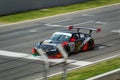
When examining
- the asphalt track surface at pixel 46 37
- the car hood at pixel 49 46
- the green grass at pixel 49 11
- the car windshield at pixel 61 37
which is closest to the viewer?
the asphalt track surface at pixel 46 37

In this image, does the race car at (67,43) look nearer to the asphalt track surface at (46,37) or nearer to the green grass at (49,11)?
the asphalt track surface at (46,37)

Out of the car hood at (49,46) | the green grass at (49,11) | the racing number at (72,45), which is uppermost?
the car hood at (49,46)

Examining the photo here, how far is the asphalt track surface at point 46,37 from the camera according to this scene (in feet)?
55.3

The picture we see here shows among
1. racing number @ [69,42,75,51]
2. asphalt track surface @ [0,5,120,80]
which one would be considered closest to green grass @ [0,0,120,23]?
asphalt track surface @ [0,5,120,80]

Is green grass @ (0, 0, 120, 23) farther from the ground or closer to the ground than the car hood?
closer to the ground

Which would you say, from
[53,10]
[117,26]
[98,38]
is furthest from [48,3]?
[98,38]

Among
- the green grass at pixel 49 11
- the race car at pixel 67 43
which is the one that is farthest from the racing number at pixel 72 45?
the green grass at pixel 49 11

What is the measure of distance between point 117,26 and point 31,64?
1354 cm

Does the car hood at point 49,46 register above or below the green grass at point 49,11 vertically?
above

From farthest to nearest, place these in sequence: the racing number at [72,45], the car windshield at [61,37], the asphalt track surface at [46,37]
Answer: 1. the car windshield at [61,37]
2. the racing number at [72,45]
3. the asphalt track surface at [46,37]

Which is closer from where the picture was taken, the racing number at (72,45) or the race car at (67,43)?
the race car at (67,43)

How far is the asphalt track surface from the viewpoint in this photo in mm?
16859

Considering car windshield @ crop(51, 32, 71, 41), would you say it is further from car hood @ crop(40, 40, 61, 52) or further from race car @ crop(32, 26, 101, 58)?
car hood @ crop(40, 40, 61, 52)

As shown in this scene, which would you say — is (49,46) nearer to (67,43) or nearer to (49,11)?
(67,43)
